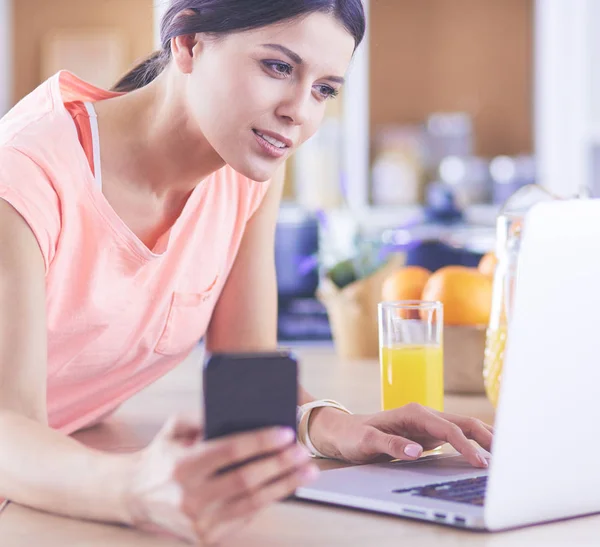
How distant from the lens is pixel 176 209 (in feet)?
4.23

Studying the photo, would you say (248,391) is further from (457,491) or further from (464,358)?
(464,358)

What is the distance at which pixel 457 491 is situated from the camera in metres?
0.87

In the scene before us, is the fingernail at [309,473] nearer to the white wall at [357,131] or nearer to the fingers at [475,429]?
the fingers at [475,429]

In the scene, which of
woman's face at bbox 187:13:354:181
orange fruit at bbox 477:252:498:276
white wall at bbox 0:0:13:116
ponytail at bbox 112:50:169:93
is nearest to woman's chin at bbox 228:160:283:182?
woman's face at bbox 187:13:354:181

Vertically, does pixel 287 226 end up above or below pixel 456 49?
below

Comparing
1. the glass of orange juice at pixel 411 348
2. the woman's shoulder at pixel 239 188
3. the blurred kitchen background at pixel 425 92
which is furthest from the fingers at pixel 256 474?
the blurred kitchen background at pixel 425 92

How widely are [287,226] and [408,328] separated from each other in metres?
2.72

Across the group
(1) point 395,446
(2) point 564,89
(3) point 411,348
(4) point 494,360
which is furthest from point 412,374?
(2) point 564,89

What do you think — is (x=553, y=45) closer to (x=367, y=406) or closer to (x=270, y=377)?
(x=367, y=406)

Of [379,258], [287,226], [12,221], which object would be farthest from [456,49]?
[12,221]

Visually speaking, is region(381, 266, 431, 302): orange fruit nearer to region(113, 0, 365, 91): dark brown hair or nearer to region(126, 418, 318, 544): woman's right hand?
region(113, 0, 365, 91): dark brown hair

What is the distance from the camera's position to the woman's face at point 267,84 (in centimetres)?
101

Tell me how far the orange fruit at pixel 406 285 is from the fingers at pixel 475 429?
1.92 ft

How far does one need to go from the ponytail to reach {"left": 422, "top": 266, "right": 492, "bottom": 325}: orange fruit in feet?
1.81
